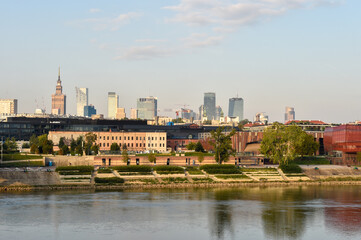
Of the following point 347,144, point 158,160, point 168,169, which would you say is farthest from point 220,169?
point 347,144

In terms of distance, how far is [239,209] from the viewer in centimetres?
9469

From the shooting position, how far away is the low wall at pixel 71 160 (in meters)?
148

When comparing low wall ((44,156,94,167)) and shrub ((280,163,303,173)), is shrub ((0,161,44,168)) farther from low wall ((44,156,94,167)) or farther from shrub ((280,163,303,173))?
shrub ((280,163,303,173))

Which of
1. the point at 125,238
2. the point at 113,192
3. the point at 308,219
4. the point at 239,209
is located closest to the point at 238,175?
the point at 113,192

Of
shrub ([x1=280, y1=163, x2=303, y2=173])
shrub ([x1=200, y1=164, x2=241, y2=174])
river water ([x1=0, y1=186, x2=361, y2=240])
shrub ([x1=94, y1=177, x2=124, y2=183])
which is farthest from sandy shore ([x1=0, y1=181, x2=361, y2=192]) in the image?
river water ([x1=0, y1=186, x2=361, y2=240])

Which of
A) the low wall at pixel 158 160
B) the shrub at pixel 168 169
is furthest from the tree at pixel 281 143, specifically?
the shrub at pixel 168 169

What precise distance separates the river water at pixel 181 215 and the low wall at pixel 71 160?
3492 cm

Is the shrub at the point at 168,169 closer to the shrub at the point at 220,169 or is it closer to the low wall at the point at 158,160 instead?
the shrub at the point at 220,169

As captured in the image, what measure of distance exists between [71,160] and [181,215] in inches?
2601

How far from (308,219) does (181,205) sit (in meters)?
20.8

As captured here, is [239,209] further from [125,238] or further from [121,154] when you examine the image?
[121,154]

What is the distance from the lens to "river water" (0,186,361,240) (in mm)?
76188

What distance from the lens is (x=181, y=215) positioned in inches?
3484

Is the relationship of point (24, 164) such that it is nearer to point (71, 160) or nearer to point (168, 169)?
point (71, 160)
